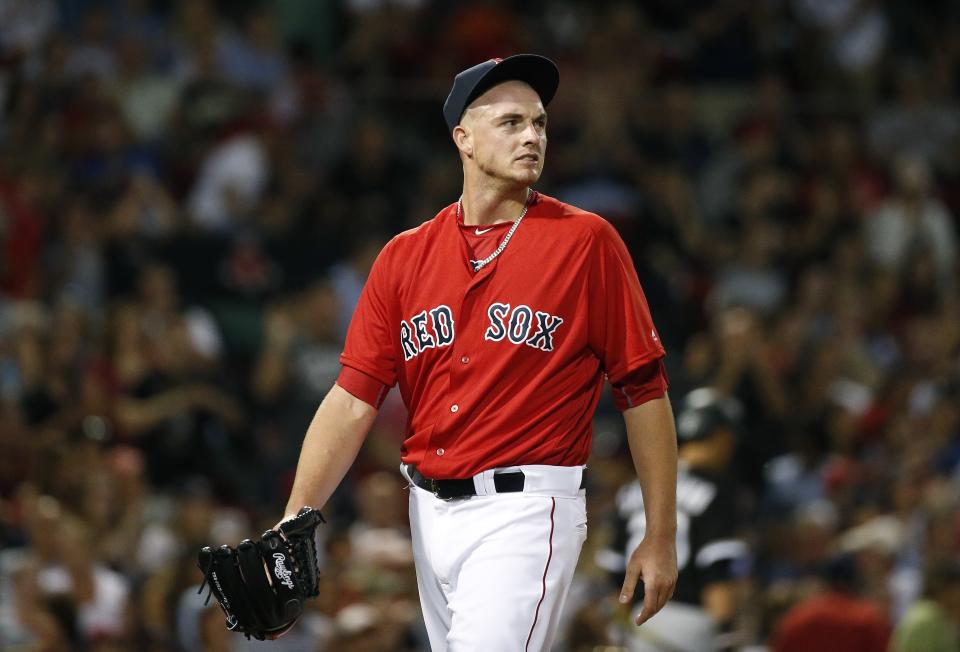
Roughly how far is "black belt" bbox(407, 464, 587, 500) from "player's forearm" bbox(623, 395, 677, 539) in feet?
0.64

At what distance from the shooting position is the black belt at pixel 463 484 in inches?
155

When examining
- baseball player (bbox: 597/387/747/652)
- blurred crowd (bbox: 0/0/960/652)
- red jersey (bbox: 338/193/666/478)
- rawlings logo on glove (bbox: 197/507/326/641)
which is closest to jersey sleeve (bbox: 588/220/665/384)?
red jersey (bbox: 338/193/666/478)

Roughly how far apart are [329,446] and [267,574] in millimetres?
414

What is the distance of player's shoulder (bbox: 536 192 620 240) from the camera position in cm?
405

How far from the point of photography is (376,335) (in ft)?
13.8

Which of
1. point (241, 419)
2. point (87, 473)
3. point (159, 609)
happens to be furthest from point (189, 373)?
point (159, 609)

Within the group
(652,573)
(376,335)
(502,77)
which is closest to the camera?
(652,573)

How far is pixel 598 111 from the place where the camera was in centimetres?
1153

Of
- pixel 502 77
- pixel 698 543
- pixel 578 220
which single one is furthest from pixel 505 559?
pixel 698 543

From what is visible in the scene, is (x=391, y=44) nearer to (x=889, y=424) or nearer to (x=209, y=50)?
(x=209, y=50)

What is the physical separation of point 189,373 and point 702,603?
4164 mm

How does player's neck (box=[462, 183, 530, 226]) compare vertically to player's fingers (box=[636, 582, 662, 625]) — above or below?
above

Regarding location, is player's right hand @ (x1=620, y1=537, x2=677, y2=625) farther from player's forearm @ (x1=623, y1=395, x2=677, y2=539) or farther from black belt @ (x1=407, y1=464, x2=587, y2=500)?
black belt @ (x1=407, y1=464, x2=587, y2=500)

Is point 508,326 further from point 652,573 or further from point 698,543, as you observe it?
point 698,543
